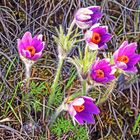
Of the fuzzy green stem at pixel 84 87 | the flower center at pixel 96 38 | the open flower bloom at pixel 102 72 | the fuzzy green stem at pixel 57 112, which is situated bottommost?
the fuzzy green stem at pixel 57 112

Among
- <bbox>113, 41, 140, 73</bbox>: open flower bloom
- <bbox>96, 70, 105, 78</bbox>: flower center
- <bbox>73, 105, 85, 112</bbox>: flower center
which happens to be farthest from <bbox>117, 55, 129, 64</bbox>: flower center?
<bbox>73, 105, 85, 112</bbox>: flower center

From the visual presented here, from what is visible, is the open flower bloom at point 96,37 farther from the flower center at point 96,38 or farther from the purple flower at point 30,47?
the purple flower at point 30,47

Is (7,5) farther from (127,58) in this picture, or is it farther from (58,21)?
(127,58)

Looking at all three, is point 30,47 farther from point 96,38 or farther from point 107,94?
point 107,94

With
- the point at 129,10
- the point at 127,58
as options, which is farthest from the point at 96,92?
the point at 129,10

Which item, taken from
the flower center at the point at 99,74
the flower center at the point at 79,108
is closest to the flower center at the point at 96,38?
the flower center at the point at 99,74
